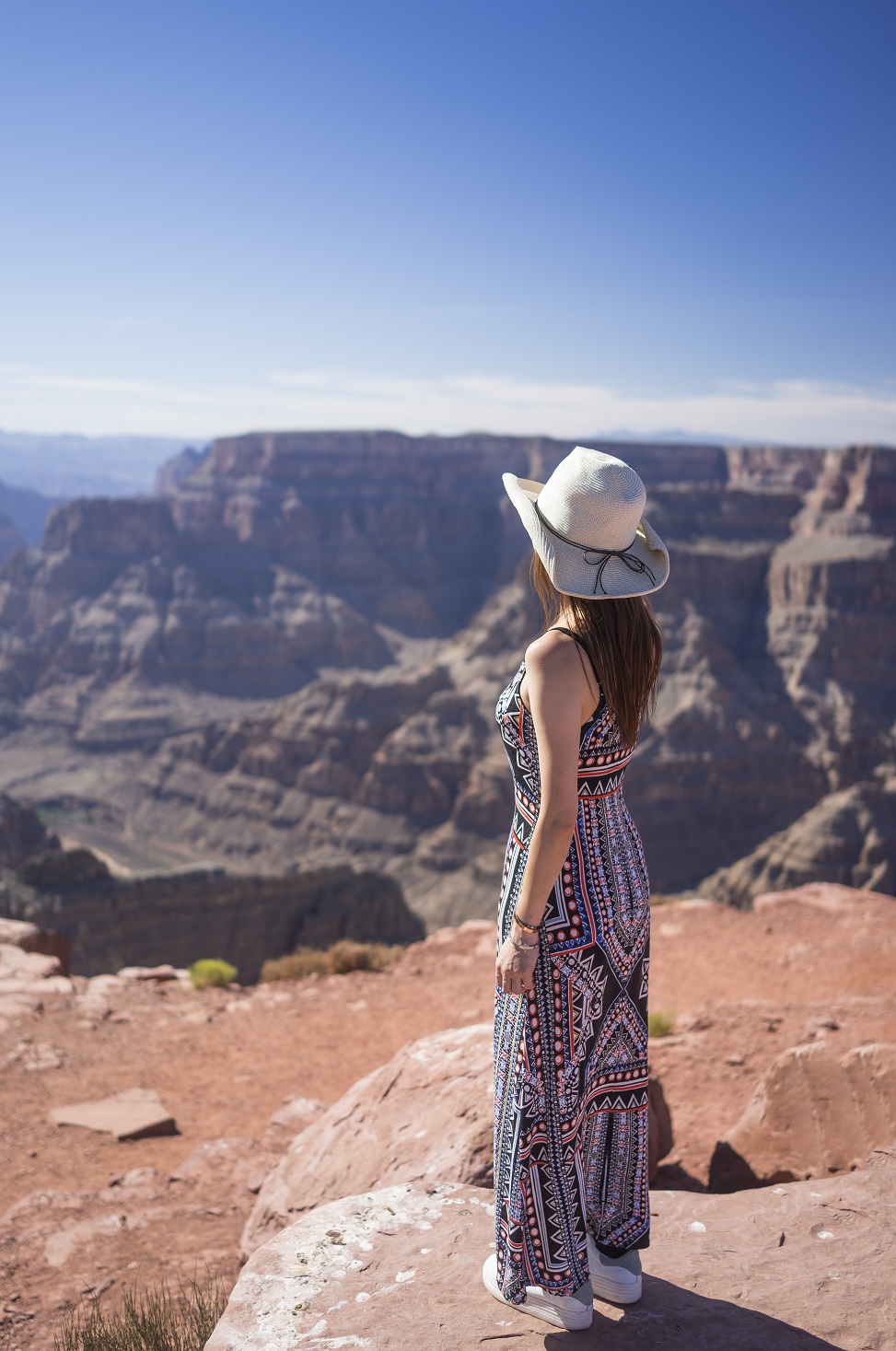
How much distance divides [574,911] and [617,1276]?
124cm

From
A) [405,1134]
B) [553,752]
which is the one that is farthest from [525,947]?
[405,1134]

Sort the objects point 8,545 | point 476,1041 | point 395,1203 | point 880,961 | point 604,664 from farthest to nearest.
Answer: point 8,545, point 880,961, point 476,1041, point 395,1203, point 604,664

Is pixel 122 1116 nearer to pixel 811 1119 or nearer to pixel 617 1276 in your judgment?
pixel 811 1119

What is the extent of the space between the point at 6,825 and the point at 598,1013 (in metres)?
32.6

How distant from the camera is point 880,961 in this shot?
37.0ft

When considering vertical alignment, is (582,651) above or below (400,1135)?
above

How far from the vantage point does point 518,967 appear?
2906 mm

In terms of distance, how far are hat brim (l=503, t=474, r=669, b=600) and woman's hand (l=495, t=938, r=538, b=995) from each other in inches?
43.5

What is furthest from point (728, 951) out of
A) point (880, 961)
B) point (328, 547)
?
point (328, 547)

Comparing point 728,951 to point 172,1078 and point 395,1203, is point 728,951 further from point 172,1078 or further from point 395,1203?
point 395,1203

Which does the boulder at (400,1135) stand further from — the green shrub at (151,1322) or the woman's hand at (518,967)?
the woman's hand at (518,967)

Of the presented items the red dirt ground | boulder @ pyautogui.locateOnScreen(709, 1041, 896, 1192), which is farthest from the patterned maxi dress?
the red dirt ground

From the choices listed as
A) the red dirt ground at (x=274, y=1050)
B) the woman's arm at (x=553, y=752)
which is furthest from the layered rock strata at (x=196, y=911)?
the woman's arm at (x=553, y=752)

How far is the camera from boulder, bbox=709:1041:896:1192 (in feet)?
15.7
